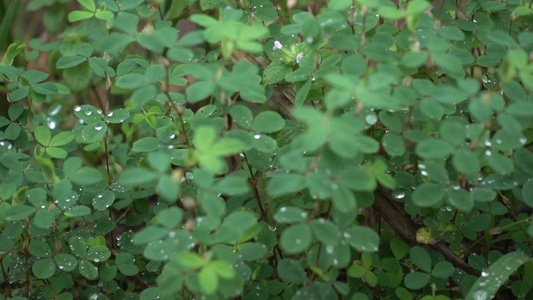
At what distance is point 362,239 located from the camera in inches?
38.5

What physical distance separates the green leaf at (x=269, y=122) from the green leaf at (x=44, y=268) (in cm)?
57

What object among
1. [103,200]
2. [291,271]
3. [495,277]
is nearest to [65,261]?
[103,200]

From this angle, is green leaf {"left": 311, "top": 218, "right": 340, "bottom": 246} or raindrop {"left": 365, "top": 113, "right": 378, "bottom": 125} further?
raindrop {"left": 365, "top": 113, "right": 378, "bottom": 125}

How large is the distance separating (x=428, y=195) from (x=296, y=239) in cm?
28

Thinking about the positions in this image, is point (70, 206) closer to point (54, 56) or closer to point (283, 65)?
point (283, 65)

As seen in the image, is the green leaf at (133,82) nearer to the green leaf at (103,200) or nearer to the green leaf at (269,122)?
Result: the green leaf at (269,122)

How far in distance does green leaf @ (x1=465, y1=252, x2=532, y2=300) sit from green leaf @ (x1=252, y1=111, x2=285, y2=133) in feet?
1.60

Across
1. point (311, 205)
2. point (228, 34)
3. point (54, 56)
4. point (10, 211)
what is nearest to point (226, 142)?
point (228, 34)

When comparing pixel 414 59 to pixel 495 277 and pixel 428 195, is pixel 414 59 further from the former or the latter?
pixel 495 277

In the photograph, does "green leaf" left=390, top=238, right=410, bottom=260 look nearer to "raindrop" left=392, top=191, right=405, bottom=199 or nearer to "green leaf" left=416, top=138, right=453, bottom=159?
"raindrop" left=392, top=191, right=405, bottom=199

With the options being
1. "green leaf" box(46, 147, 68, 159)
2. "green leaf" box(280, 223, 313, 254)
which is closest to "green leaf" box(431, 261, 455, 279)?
"green leaf" box(280, 223, 313, 254)

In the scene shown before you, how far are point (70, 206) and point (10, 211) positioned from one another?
0.51 ft

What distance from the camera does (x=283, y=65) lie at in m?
1.38

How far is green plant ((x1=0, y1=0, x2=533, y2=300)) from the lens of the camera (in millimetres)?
908
